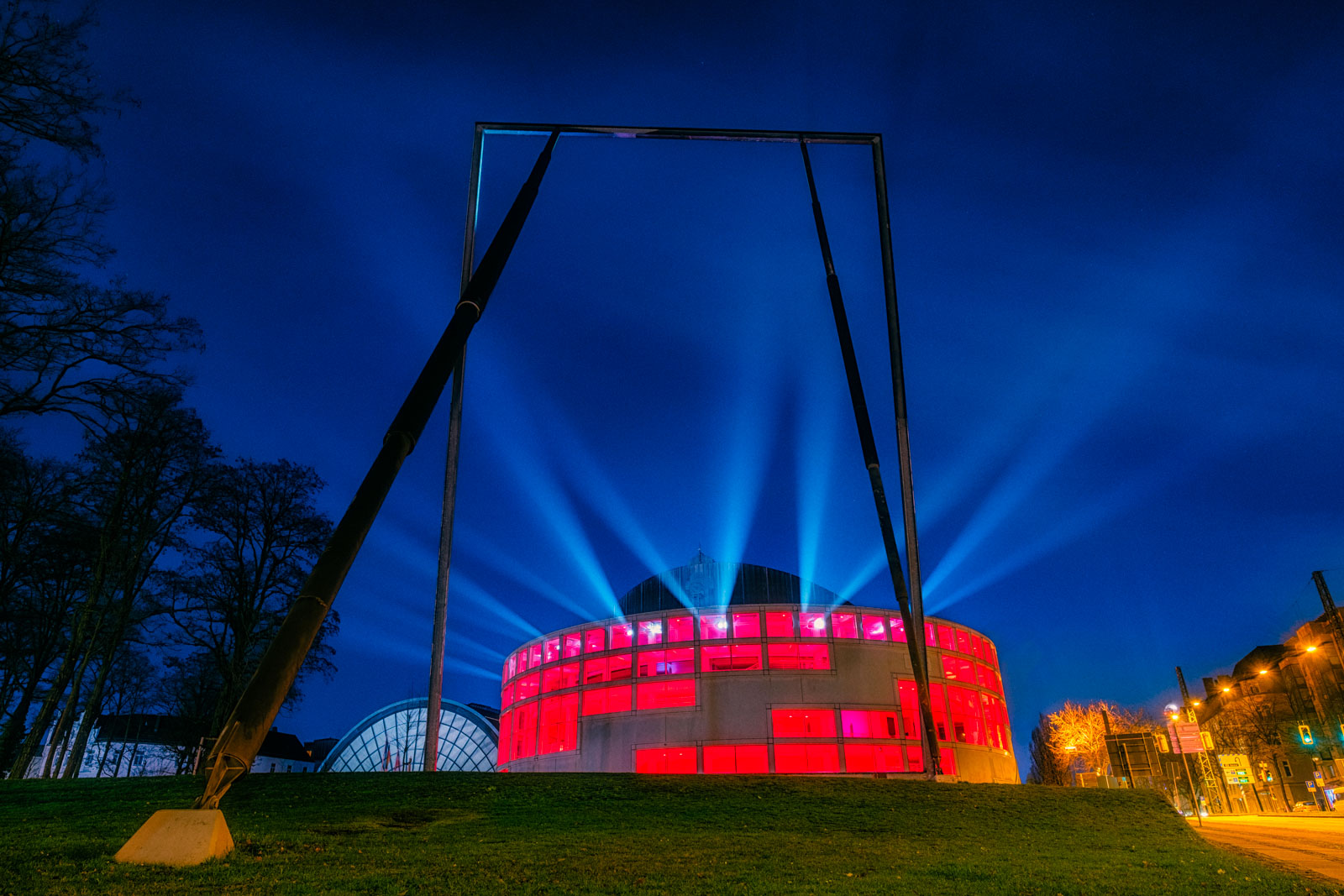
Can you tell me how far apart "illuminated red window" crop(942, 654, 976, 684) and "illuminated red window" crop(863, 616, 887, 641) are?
544cm

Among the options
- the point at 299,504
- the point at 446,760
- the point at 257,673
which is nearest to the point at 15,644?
the point at 299,504

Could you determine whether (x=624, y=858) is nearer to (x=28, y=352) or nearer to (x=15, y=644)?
(x=28, y=352)

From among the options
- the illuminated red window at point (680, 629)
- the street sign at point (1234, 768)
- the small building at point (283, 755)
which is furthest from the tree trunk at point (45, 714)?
the small building at point (283, 755)

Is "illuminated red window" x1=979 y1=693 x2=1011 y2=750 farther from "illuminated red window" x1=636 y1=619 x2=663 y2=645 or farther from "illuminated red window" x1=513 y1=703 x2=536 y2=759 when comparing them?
"illuminated red window" x1=513 y1=703 x2=536 y2=759

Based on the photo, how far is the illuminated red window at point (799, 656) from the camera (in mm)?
52219

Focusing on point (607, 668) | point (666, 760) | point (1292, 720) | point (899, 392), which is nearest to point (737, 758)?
point (666, 760)

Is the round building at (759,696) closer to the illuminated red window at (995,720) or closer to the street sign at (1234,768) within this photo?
the illuminated red window at (995,720)

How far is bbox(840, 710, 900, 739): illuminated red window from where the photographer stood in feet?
167

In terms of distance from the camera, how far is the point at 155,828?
876 centimetres

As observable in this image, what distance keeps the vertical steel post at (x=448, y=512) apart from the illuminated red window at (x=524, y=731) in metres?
39.7

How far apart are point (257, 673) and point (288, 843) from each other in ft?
21.1

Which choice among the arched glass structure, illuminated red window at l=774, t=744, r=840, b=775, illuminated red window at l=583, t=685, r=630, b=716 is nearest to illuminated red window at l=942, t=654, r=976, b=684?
illuminated red window at l=774, t=744, r=840, b=775

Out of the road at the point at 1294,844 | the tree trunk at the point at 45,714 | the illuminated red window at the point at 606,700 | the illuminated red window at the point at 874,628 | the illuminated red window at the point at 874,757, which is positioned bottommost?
the road at the point at 1294,844

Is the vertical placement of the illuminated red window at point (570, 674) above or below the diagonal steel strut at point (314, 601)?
above
